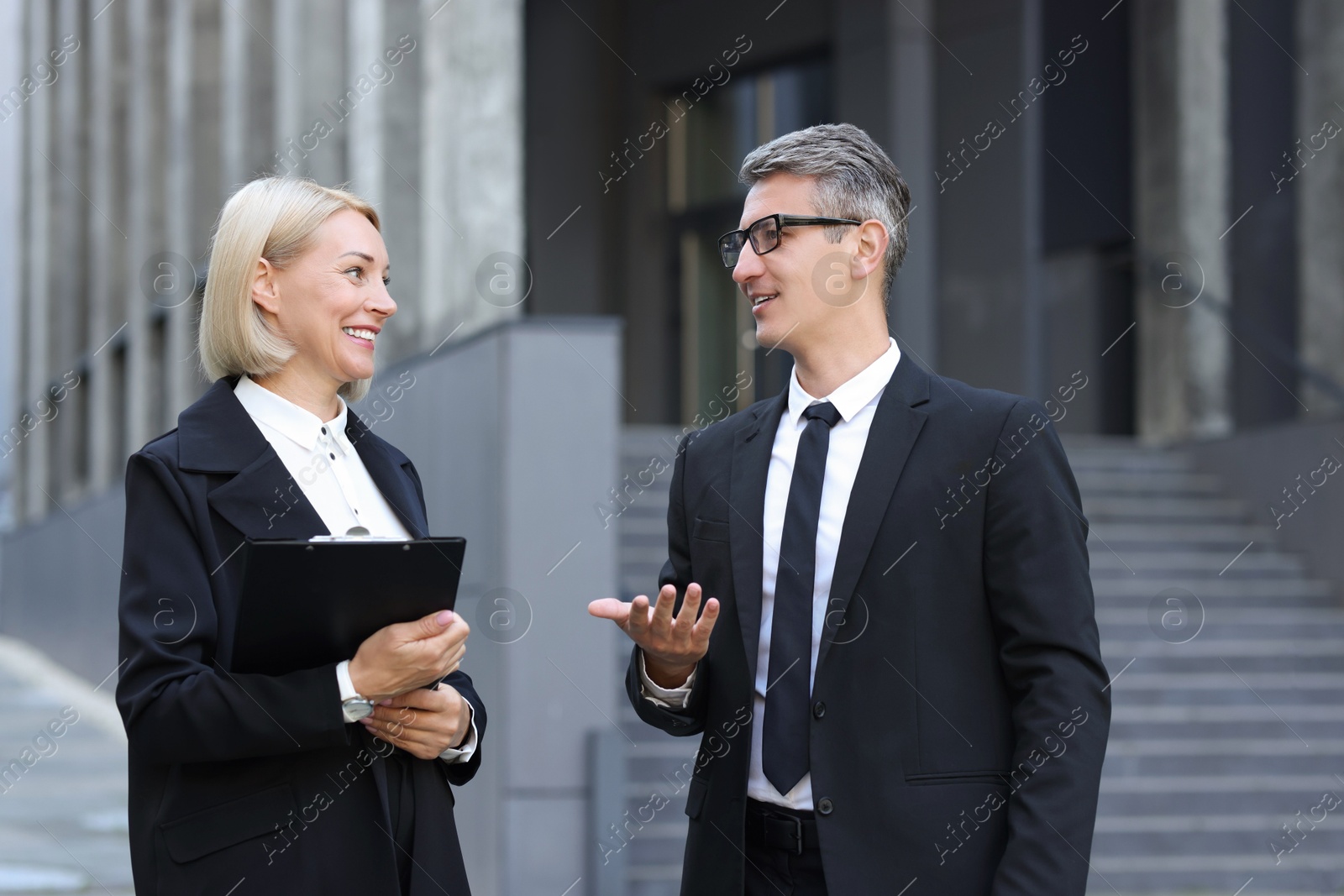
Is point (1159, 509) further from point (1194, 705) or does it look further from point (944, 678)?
point (944, 678)

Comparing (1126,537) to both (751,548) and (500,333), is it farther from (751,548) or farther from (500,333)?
(751,548)

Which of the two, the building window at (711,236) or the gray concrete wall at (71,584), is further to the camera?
the building window at (711,236)

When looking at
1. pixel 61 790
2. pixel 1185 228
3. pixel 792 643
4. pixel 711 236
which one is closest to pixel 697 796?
pixel 792 643

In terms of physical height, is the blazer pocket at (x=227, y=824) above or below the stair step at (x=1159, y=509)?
below

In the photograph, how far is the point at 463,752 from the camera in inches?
114

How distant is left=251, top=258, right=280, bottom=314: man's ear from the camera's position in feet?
9.34

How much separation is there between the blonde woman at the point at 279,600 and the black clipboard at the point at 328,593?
3 centimetres

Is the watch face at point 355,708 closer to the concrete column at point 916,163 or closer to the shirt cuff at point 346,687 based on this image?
the shirt cuff at point 346,687

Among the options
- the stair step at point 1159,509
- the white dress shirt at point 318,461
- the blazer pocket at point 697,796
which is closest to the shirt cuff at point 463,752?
the white dress shirt at point 318,461

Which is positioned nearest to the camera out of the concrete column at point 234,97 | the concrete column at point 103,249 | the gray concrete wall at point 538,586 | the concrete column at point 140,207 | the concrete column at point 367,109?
the gray concrete wall at point 538,586

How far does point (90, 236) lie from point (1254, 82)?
15101 millimetres

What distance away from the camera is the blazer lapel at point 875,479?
276 centimetres

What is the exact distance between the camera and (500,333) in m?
6.85

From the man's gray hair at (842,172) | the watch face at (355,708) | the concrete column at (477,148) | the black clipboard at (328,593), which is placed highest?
the concrete column at (477,148)
